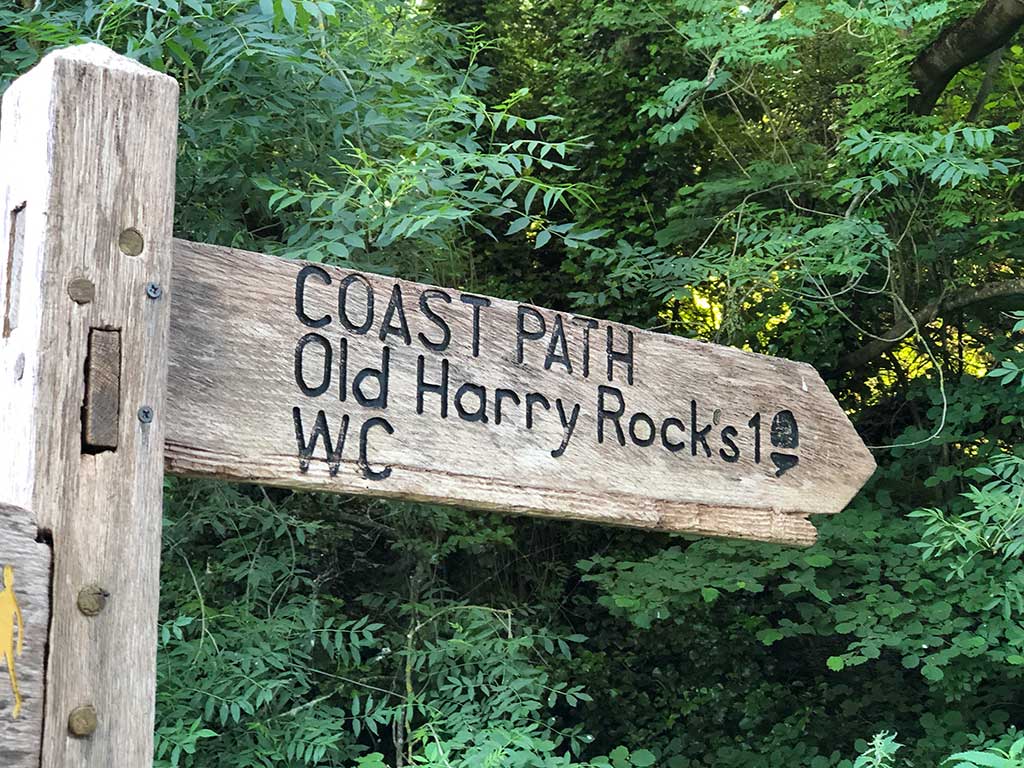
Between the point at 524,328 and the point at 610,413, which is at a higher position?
the point at 524,328

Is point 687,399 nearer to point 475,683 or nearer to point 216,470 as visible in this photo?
point 216,470

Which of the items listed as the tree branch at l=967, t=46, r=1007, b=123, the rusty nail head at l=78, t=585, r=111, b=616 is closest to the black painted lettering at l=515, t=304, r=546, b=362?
the rusty nail head at l=78, t=585, r=111, b=616

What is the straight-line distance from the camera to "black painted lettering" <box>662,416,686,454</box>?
1758 millimetres

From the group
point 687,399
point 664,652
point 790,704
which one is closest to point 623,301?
point 664,652

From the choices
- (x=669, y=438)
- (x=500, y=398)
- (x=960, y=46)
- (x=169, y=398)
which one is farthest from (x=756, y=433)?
(x=960, y=46)

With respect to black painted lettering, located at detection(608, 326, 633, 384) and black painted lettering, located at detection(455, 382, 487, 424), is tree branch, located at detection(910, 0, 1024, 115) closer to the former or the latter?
black painted lettering, located at detection(608, 326, 633, 384)

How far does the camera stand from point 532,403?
1.59 metres

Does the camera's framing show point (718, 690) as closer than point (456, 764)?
No

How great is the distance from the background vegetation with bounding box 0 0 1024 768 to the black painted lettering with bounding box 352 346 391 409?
4.23 feet

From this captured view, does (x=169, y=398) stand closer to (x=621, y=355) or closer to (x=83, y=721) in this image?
(x=83, y=721)

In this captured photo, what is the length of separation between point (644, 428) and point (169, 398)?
0.76 m

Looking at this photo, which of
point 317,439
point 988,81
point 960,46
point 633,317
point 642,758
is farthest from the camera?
point 633,317

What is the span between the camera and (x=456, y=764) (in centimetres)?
337

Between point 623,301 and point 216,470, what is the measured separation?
4.78m
